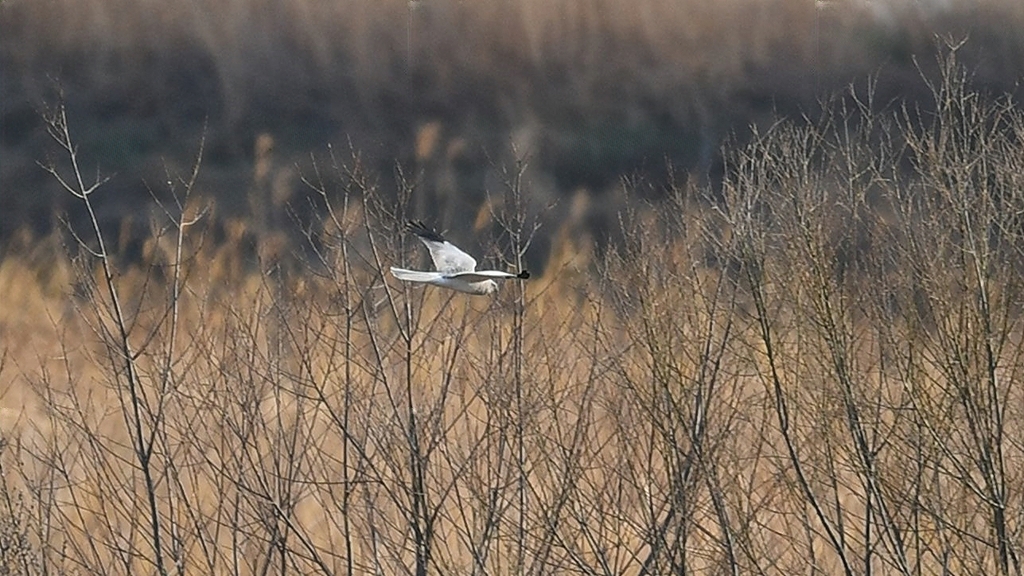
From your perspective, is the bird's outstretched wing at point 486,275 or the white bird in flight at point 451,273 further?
the white bird in flight at point 451,273

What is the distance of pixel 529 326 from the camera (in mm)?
9430

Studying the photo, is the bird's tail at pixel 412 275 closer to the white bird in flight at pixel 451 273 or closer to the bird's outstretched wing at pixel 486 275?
the white bird in flight at pixel 451 273

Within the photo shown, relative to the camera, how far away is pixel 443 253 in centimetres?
871

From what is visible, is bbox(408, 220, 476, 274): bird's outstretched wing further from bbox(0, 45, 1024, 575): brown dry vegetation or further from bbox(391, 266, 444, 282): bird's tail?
bbox(391, 266, 444, 282): bird's tail

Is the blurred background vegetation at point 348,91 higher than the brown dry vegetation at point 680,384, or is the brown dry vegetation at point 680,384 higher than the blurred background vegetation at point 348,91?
the blurred background vegetation at point 348,91

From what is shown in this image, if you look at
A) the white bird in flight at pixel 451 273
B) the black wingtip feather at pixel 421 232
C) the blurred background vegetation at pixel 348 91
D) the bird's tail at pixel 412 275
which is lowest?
the bird's tail at pixel 412 275

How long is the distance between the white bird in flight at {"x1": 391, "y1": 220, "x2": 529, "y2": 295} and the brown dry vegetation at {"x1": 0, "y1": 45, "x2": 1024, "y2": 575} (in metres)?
0.24

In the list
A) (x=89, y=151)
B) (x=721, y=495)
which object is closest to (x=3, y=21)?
(x=89, y=151)

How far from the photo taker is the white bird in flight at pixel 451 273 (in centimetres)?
750

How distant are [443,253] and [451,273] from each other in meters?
0.59

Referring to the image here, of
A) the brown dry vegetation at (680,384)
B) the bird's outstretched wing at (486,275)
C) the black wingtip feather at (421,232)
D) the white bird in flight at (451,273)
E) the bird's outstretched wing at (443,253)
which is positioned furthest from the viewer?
the black wingtip feather at (421,232)

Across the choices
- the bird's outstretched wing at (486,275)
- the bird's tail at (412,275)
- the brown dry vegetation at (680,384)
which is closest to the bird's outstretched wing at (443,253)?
the brown dry vegetation at (680,384)

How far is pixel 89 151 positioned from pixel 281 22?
3.44 m

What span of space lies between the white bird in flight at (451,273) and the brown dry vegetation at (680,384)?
24 centimetres
